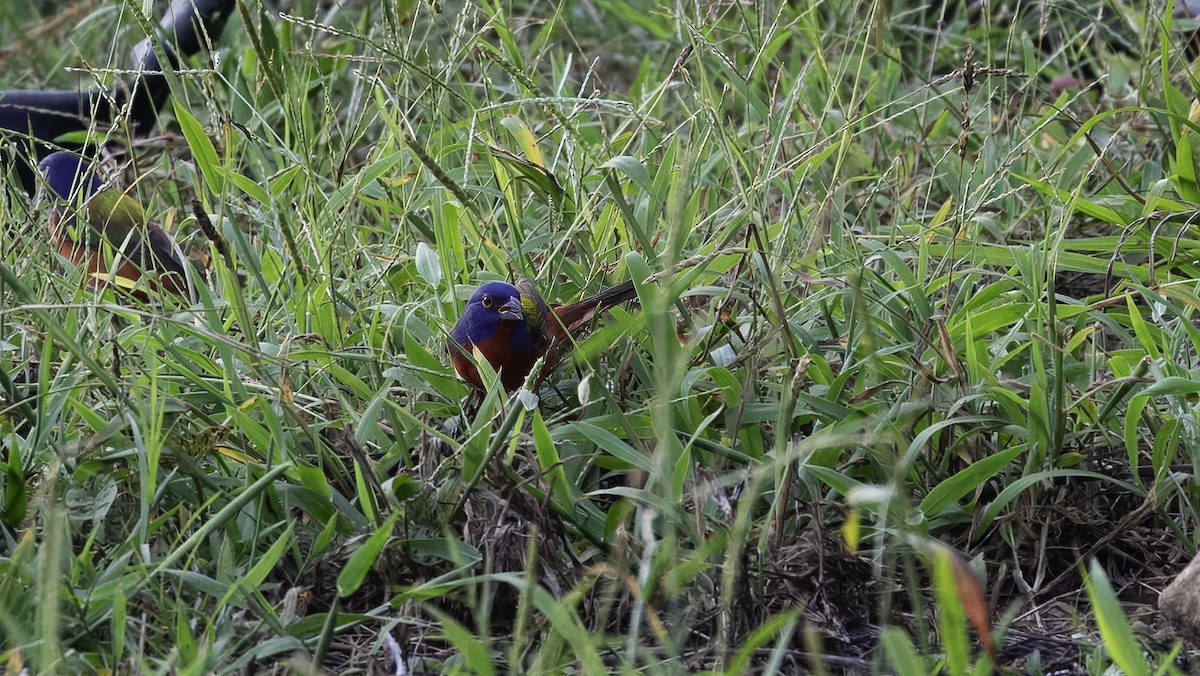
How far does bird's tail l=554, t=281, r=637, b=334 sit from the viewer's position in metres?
2.68

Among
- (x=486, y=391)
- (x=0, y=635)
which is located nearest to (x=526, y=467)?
(x=486, y=391)

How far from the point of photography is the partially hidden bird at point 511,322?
8.71 ft

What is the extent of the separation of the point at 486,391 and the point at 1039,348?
1083mm

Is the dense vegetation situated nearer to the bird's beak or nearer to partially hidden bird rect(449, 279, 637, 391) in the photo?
partially hidden bird rect(449, 279, 637, 391)

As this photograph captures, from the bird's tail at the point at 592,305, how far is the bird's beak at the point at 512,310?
0.29ft

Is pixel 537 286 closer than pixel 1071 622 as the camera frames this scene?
No

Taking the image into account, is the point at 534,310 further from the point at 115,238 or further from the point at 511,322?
the point at 115,238

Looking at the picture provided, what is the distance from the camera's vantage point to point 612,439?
2.22 meters

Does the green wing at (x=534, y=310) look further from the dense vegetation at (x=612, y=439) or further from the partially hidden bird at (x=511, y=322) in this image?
the dense vegetation at (x=612, y=439)

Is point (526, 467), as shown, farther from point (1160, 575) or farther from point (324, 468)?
point (1160, 575)

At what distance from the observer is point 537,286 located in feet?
9.55

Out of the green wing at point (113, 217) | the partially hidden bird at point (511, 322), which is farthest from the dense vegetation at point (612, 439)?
the green wing at point (113, 217)

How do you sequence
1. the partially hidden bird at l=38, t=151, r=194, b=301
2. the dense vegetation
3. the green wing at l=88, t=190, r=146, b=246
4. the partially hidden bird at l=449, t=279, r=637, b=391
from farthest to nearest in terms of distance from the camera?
the green wing at l=88, t=190, r=146, b=246
the partially hidden bird at l=38, t=151, r=194, b=301
the partially hidden bird at l=449, t=279, r=637, b=391
the dense vegetation

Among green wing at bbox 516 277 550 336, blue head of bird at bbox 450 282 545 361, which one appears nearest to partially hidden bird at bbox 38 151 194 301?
blue head of bird at bbox 450 282 545 361
